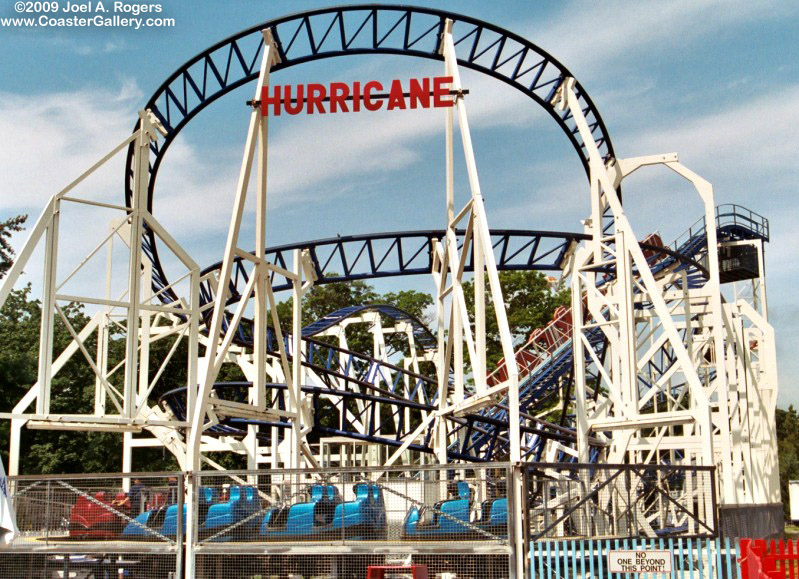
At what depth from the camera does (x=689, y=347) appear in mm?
23438

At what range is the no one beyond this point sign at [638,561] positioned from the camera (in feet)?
37.0

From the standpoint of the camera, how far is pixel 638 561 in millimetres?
11344

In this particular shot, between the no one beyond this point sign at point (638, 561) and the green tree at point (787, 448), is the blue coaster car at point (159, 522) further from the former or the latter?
the green tree at point (787, 448)

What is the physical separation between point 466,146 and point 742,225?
1811 centimetres

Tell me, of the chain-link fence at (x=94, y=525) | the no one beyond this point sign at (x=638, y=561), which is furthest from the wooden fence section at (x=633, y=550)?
the chain-link fence at (x=94, y=525)

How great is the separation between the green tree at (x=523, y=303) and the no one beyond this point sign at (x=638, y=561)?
4061 centimetres

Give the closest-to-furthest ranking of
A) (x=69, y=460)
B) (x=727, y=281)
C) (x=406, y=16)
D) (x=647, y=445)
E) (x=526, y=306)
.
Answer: (x=406, y=16), (x=647, y=445), (x=727, y=281), (x=69, y=460), (x=526, y=306)

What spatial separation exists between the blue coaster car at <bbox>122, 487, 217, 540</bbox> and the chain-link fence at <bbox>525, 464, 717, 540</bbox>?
4.55 meters

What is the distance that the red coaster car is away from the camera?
1333cm

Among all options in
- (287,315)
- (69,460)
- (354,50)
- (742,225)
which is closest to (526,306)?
(287,315)

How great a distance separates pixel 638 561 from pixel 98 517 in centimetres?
752

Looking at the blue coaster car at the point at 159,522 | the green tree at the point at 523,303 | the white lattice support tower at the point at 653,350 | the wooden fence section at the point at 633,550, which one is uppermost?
the green tree at the point at 523,303

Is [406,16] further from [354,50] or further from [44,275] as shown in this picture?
[44,275]

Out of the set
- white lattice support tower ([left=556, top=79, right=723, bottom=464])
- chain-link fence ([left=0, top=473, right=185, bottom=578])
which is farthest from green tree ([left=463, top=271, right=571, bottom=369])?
chain-link fence ([left=0, top=473, right=185, bottom=578])
